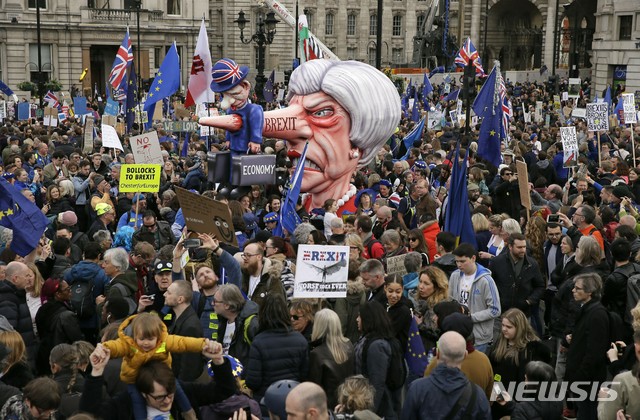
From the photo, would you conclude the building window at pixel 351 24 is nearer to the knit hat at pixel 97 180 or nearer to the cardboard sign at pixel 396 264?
the knit hat at pixel 97 180

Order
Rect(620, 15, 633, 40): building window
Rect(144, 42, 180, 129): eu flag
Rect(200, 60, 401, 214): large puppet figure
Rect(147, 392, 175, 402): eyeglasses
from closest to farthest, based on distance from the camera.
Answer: Rect(147, 392, 175, 402): eyeglasses < Rect(200, 60, 401, 214): large puppet figure < Rect(144, 42, 180, 129): eu flag < Rect(620, 15, 633, 40): building window

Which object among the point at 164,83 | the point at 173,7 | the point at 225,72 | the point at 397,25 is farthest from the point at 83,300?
the point at 397,25

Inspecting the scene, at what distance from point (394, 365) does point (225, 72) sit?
7.16m

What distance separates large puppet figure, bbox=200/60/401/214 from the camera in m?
14.3

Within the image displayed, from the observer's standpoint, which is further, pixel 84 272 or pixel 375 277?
pixel 84 272

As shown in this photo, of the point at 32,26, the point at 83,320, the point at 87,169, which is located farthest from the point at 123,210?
the point at 32,26

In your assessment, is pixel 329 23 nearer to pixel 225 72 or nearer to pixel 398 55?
pixel 398 55

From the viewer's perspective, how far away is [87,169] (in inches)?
570

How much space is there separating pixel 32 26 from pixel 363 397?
2006 inches

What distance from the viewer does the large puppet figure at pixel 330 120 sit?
14.3m

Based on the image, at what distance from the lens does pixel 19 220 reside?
909cm

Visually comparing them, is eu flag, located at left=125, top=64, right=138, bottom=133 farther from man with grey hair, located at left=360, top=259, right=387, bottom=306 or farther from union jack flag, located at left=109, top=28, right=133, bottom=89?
man with grey hair, located at left=360, top=259, right=387, bottom=306

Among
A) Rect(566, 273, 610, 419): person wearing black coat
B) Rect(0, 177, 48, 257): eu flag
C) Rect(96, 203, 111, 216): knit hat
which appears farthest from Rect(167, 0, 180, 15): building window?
Rect(566, 273, 610, 419): person wearing black coat

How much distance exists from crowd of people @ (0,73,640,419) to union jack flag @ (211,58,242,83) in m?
1.60
